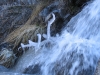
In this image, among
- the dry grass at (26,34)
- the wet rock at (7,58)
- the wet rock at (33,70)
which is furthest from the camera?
the dry grass at (26,34)

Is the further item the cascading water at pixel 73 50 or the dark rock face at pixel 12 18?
the dark rock face at pixel 12 18

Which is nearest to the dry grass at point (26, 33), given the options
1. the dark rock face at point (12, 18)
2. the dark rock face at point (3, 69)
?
the dark rock face at point (12, 18)

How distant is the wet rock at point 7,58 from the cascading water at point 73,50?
16 cm

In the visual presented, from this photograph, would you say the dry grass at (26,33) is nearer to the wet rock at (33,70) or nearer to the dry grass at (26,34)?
the dry grass at (26,34)

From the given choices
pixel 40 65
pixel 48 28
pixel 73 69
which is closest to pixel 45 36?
pixel 48 28

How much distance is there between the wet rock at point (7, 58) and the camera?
17.2 feet

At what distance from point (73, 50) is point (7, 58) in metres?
1.65

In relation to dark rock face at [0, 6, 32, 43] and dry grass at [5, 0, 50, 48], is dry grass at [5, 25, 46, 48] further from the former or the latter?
dark rock face at [0, 6, 32, 43]

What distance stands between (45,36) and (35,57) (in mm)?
578

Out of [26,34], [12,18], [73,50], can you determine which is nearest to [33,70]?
[73,50]

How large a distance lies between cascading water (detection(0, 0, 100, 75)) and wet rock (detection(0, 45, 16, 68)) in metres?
0.16

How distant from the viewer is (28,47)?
5.42 m

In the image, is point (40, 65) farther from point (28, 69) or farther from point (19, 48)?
point (19, 48)

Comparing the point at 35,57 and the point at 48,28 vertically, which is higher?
the point at 48,28
